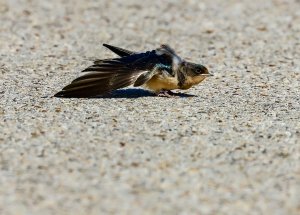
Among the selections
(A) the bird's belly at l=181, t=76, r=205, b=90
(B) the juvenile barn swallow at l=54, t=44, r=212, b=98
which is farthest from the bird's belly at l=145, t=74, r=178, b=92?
(A) the bird's belly at l=181, t=76, r=205, b=90

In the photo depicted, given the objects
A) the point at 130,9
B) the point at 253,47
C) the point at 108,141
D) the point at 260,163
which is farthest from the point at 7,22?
the point at 260,163

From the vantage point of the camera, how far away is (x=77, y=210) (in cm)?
496

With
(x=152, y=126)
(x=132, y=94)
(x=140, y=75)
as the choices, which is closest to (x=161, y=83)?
(x=140, y=75)

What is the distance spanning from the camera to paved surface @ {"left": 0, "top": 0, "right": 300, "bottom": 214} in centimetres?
521

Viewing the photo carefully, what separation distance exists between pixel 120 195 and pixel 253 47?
18.1 feet

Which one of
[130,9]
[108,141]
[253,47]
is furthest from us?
[130,9]

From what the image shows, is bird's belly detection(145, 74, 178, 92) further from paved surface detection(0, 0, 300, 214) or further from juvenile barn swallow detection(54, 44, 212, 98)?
paved surface detection(0, 0, 300, 214)

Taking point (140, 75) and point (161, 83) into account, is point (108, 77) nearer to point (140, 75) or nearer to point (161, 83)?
point (140, 75)

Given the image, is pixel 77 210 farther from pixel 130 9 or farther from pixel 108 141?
pixel 130 9

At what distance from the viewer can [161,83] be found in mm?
7727

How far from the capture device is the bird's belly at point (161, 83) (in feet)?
25.2

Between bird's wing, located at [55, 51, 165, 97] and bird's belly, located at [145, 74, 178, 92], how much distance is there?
124 mm

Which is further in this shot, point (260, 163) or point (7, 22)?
point (7, 22)

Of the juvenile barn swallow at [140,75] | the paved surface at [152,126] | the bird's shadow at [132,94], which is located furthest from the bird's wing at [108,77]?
the bird's shadow at [132,94]
